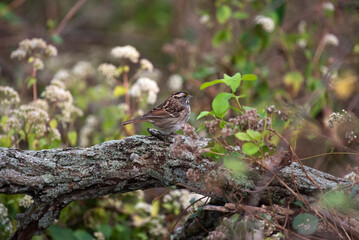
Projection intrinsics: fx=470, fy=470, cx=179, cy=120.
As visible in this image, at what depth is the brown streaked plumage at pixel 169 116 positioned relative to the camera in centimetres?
431

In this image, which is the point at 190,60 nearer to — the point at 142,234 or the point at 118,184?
the point at 142,234

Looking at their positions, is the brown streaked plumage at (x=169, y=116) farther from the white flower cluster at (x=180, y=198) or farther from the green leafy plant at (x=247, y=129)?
the green leafy plant at (x=247, y=129)

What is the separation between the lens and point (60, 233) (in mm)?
3932

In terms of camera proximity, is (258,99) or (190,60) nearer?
(258,99)

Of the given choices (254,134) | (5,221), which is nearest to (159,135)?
(254,134)

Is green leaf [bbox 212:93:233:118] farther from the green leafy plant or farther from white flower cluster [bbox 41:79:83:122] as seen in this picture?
white flower cluster [bbox 41:79:83:122]

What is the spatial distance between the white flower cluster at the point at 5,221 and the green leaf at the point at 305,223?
94.1 inches

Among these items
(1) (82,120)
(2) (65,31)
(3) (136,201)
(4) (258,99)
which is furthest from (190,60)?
(2) (65,31)

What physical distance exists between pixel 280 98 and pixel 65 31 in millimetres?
5968

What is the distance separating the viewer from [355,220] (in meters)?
2.96

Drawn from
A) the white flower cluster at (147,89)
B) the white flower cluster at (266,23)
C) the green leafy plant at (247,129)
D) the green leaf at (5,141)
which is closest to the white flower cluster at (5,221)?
the green leaf at (5,141)

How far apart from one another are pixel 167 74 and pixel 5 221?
681 centimetres

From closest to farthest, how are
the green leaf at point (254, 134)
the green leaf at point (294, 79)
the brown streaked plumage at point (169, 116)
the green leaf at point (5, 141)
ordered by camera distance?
1. the green leaf at point (254, 134)
2. the green leaf at point (5, 141)
3. the brown streaked plumage at point (169, 116)
4. the green leaf at point (294, 79)

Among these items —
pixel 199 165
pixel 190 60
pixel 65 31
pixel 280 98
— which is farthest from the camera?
pixel 65 31
